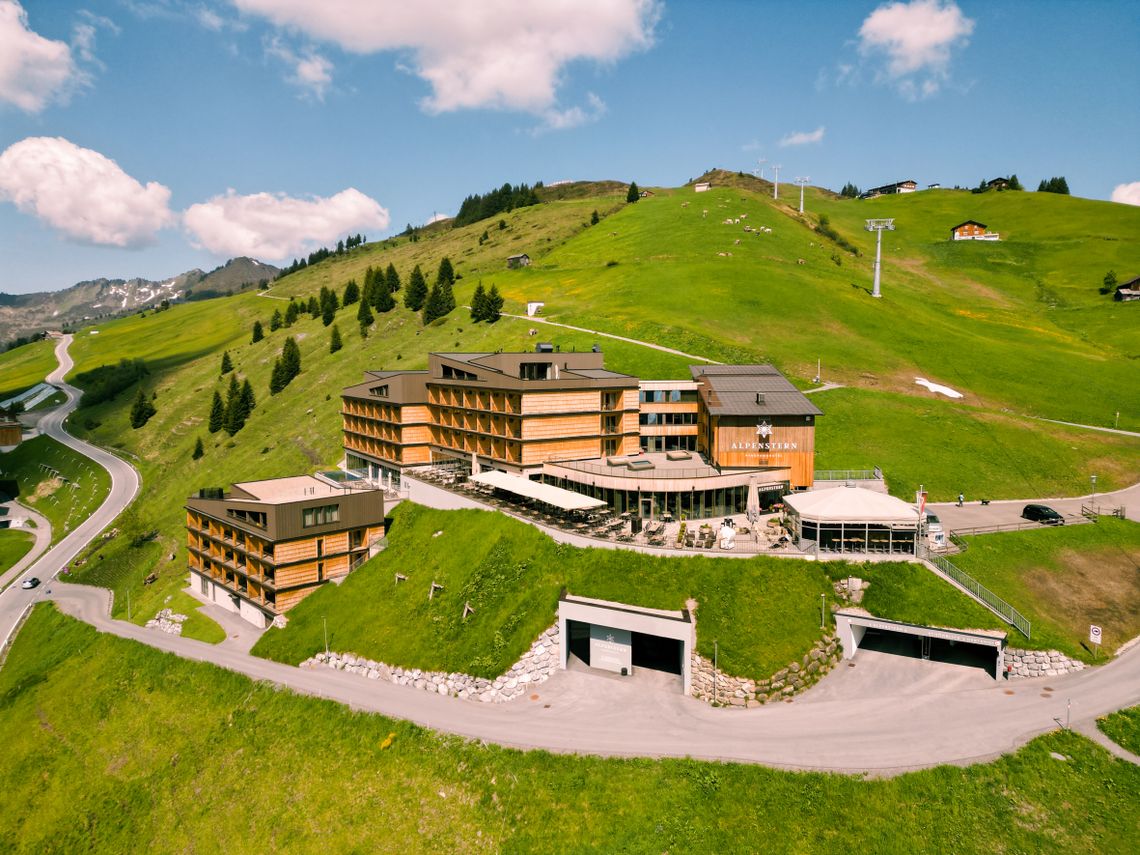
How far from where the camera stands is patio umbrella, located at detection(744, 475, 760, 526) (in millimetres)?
54219

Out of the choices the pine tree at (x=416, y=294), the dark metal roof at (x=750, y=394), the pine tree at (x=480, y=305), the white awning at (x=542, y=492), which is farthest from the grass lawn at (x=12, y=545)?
the dark metal roof at (x=750, y=394)

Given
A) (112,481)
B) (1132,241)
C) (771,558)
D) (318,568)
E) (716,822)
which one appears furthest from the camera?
(1132,241)

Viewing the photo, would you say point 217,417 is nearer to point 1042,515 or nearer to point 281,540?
point 281,540

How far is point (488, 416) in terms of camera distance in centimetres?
6469

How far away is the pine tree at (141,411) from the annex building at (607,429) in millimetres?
97402

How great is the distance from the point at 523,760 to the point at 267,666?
26.2 meters

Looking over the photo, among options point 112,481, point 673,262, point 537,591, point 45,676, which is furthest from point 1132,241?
point 112,481

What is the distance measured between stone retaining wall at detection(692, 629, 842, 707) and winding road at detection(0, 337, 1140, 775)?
641 mm

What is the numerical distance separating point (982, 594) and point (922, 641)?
4.90m

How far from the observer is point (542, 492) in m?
50.9

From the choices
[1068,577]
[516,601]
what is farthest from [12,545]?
[1068,577]

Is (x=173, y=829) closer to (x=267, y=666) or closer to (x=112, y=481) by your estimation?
(x=267, y=666)

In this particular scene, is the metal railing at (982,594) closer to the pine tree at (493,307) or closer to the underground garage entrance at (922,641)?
the underground garage entrance at (922,641)

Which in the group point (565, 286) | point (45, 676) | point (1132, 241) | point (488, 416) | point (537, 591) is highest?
point (1132, 241)
